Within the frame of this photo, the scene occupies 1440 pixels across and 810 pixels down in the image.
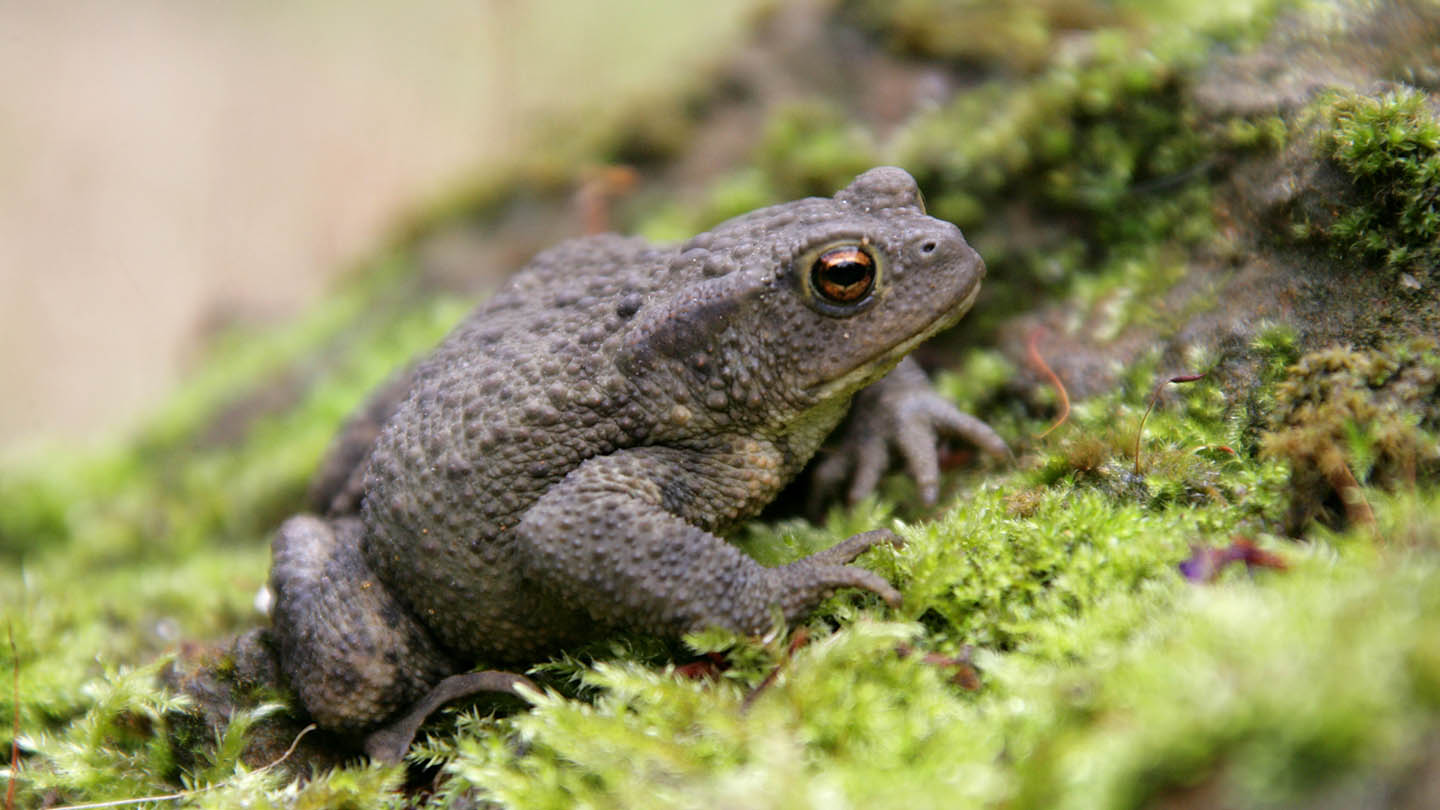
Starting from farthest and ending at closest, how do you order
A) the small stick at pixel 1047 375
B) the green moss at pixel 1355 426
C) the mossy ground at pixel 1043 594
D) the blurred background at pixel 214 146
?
1. the blurred background at pixel 214 146
2. the small stick at pixel 1047 375
3. the green moss at pixel 1355 426
4. the mossy ground at pixel 1043 594

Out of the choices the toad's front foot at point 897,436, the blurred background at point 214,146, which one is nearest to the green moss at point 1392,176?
the toad's front foot at point 897,436

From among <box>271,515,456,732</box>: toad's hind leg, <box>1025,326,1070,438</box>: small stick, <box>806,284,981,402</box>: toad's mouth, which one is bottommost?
<box>271,515,456,732</box>: toad's hind leg

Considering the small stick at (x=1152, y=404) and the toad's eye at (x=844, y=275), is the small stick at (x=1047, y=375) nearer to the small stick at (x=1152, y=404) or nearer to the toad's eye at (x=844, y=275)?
the small stick at (x=1152, y=404)

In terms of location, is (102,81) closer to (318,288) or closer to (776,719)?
(318,288)

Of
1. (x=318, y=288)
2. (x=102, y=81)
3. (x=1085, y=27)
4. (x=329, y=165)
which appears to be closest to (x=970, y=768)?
(x=1085, y=27)

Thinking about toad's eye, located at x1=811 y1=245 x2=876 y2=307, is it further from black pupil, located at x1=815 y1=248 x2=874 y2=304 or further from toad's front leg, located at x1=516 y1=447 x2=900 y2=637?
toad's front leg, located at x1=516 y1=447 x2=900 y2=637

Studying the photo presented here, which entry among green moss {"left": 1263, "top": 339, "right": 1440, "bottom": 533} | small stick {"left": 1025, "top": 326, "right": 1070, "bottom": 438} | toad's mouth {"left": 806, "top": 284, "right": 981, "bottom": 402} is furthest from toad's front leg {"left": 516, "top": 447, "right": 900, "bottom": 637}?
green moss {"left": 1263, "top": 339, "right": 1440, "bottom": 533}
